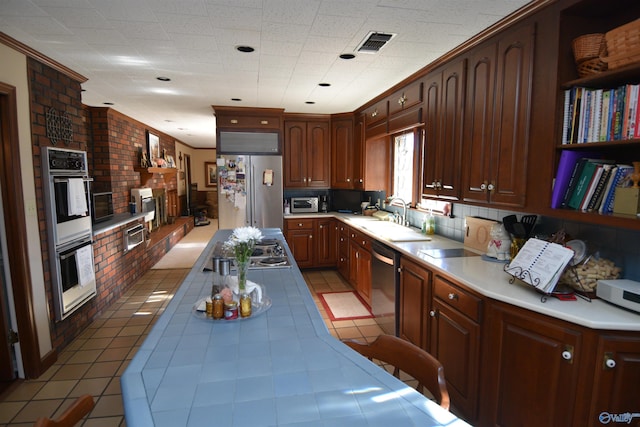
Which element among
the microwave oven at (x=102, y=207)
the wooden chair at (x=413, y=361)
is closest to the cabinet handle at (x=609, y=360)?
the wooden chair at (x=413, y=361)

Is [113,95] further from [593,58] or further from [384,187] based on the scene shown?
[593,58]

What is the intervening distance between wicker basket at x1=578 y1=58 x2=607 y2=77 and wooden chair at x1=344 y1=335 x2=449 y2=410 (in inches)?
61.7

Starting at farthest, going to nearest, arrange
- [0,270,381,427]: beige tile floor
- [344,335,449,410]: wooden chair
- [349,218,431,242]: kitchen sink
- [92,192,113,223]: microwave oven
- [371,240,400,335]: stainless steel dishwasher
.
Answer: [92,192,113,223]: microwave oven < [349,218,431,242]: kitchen sink < [371,240,400,335]: stainless steel dishwasher < [0,270,381,427]: beige tile floor < [344,335,449,410]: wooden chair

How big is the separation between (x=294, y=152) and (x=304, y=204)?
82 centimetres

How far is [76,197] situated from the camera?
9.61 feet

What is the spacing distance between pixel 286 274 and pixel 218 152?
326cm

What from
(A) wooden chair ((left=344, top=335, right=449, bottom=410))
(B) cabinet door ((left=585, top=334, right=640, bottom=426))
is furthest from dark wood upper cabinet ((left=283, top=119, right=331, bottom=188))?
(B) cabinet door ((left=585, top=334, right=640, bottom=426))

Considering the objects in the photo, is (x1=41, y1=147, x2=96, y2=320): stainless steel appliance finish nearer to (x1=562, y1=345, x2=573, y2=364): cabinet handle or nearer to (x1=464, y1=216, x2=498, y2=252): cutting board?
(x1=464, y1=216, x2=498, y2=252): cutting board

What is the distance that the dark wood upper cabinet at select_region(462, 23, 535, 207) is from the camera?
1.98m

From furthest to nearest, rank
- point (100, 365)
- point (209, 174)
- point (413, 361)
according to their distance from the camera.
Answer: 1. point (209, 174)
2. point (100, 365)
3. point (413, 361)

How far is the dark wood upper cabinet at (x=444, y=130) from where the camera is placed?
259 centimetres

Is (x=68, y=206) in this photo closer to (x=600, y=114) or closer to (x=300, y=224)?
(x=300, y=224)

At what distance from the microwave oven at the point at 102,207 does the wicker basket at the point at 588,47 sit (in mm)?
Result: 4416

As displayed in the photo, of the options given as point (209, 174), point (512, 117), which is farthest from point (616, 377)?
point (209, 174)
